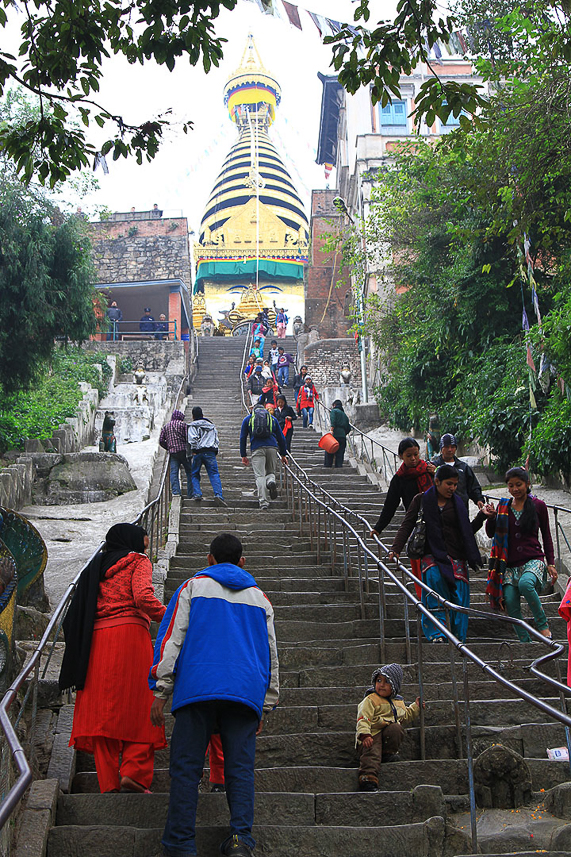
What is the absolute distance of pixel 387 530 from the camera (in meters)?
11.0

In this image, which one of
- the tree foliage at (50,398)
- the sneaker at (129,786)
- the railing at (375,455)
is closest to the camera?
the sneaker at (129,786)

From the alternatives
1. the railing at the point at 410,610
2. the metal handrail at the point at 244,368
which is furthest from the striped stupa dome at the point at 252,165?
the railing at the point at 410,610

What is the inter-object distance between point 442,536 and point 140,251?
34.2m

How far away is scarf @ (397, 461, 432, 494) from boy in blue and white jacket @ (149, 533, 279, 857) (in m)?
3.59

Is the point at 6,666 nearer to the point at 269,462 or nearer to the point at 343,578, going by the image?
the point at 343,578

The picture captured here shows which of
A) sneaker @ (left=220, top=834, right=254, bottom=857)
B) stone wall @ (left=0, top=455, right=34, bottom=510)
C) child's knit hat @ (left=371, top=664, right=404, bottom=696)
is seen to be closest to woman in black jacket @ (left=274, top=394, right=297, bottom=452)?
stone wall @ (left=0, top=455, right=34, bottom=510)

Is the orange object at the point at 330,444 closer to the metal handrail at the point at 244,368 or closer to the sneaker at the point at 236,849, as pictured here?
the metal handrail at the point at 244,368

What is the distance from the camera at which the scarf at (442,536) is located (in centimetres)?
649

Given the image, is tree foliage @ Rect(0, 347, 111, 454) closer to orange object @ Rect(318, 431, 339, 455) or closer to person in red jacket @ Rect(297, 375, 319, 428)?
orange object @ Rect(318, 431, 339, 455)

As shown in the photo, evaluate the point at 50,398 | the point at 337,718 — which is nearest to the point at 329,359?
the point at 50,398

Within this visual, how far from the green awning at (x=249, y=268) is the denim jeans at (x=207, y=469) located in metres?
37.6

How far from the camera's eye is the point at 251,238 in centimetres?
5038

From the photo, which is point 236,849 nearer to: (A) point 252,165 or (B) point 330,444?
(B) point 330,444

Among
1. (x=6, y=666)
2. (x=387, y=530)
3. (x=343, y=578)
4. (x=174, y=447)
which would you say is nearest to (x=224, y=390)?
(x=174, y=447)
